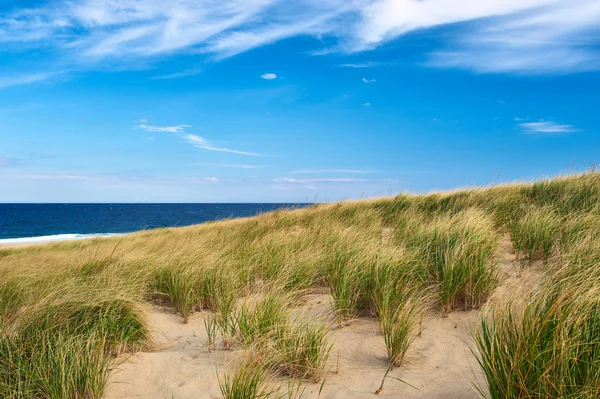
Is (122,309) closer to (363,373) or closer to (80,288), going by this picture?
(80,288)

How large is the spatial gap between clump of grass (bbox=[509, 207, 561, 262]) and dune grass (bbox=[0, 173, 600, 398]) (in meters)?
0.02

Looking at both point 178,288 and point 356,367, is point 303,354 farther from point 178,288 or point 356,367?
point 178,288

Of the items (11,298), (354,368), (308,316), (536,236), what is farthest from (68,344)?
(536,236)

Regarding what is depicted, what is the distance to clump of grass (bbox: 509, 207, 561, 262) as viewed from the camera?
4.67m

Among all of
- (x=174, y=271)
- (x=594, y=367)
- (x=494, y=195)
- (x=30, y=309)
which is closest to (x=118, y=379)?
(x=30, y=309)

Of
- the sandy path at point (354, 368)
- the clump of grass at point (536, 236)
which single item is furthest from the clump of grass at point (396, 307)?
the clump of grass at point (536, 236)

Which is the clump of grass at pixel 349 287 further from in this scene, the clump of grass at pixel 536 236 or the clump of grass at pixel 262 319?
the clump of grass at pixel 536 236

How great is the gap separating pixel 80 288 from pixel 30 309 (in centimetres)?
51

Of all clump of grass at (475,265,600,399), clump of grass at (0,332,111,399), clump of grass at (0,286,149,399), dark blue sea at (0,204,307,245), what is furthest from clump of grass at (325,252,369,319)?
dark blue sea at (0,204,307,245)

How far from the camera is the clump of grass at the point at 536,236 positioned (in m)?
4.67

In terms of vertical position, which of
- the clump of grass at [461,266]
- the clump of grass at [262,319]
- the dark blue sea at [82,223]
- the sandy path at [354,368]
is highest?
the clump of grass at [461,266]

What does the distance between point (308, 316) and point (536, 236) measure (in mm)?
3147

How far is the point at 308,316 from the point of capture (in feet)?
11.4

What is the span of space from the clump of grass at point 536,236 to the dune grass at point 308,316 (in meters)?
0.02
